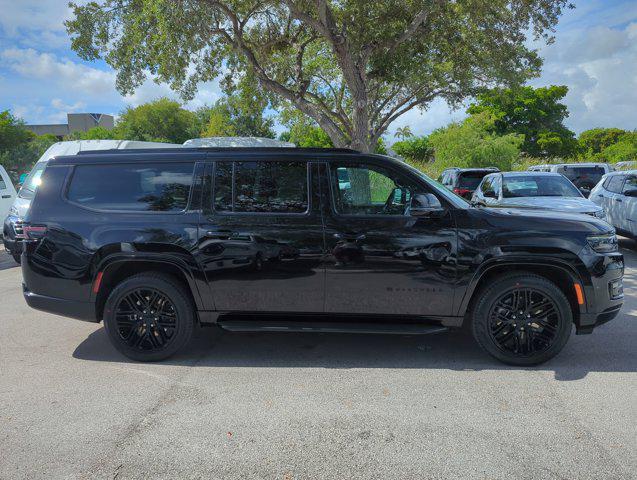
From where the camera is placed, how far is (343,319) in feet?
14.6

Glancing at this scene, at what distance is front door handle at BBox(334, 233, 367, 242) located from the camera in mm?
4320

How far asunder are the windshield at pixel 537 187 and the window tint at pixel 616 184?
157 cm

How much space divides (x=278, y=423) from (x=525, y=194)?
27.2 feet

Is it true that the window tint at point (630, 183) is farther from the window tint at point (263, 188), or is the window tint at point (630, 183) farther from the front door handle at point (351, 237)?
the window tint at point (263, 188)

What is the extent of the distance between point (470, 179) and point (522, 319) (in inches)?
445

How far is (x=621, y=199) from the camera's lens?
1059 centimetres

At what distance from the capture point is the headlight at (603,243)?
4.27 meters

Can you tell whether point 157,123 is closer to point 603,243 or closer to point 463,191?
point 463,191

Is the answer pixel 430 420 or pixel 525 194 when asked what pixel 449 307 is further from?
pixel 525 194

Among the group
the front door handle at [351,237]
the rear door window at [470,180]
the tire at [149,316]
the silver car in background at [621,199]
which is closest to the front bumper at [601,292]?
the front door handle at [351,237]

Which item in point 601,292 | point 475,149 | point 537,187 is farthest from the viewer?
point 475,149

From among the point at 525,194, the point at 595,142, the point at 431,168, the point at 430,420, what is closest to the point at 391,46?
the point at 525,194

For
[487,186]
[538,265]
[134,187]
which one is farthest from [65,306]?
[487,186]

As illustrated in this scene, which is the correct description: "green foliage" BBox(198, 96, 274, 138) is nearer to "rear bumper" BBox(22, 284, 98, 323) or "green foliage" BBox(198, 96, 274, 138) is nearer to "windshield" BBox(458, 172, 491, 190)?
"windshield" BBox(458, 172, 491, 190)
